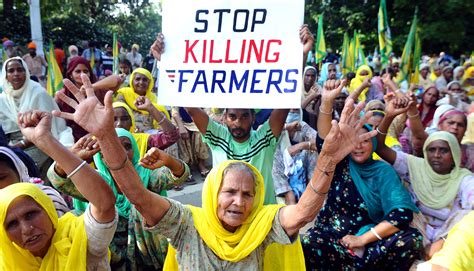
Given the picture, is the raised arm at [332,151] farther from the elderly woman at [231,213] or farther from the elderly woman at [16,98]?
the elderly woman at [16,98]

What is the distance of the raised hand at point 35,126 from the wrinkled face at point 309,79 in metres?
5.02

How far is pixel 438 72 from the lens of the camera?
1154 centimetres

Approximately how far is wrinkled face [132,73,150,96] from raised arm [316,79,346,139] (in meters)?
3.13

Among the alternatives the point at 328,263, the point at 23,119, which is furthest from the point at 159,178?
the point at 328,263

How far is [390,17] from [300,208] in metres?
22.3

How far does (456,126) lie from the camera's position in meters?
3.97

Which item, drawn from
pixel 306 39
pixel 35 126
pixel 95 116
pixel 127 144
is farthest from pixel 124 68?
pixel 95 116

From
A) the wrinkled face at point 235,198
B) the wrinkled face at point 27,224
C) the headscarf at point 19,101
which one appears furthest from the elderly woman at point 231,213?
the headscarf at point 19,101

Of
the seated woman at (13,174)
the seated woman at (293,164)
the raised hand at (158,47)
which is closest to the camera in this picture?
the seated woman at (13,174)

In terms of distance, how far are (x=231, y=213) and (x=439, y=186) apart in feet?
6.29

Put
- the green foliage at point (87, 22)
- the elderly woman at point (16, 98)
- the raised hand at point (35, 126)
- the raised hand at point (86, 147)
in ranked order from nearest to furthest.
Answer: the raised hand at point (35, 126), the raised hand at point (86, 147), the elderly woman at point (16, 98), the green foliage at point (87, 22)

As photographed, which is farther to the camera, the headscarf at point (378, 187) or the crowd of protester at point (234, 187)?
the headscarf at point (378, 187)

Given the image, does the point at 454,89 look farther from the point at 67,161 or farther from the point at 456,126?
the point at 67,161

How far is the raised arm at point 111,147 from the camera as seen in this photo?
189cm
